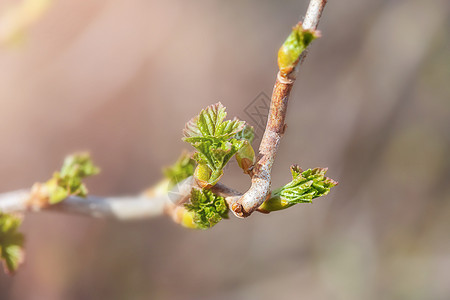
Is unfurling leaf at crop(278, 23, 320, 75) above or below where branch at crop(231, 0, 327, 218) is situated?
above

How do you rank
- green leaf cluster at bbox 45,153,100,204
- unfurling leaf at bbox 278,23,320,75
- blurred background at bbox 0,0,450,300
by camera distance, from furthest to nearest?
1. blurred background at bbox 0,0,450,300
2. green leaf cluster at bbox 45,153,100,204
3. unfurling leaf at bbox 278,23,320,75

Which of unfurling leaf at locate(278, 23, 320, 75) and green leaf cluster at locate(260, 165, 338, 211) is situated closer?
unfurling leaf at locate(278, 23, 320, 75)

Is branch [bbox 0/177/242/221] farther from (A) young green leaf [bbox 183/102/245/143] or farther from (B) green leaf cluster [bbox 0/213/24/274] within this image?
(A) young green leaf [bbox 183/102/245/143]

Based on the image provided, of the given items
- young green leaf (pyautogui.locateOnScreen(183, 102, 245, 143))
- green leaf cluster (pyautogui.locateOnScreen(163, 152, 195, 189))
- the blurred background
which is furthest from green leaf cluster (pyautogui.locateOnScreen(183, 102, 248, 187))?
the blurred background

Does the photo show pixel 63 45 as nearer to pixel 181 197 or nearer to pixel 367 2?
pixel 367 2

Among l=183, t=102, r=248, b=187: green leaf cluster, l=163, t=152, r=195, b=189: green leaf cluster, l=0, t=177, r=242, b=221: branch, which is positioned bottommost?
l=183, t=102, r=248, b=187: green leaf cluster

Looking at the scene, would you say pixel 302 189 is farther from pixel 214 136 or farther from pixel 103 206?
pixel 103 206

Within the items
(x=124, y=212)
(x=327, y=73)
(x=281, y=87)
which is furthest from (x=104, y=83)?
(x=281, y=87)

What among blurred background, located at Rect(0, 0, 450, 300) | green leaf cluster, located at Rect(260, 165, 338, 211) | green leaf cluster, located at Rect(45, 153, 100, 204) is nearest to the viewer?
green leaf cluster, located at Rect(260, 165, 338, 211)

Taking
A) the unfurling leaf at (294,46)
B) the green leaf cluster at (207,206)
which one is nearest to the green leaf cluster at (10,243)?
the green leaf cluster at (207,206)

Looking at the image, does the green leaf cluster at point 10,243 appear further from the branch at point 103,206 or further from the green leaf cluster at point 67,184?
the green leaf cluster at point 67,184
